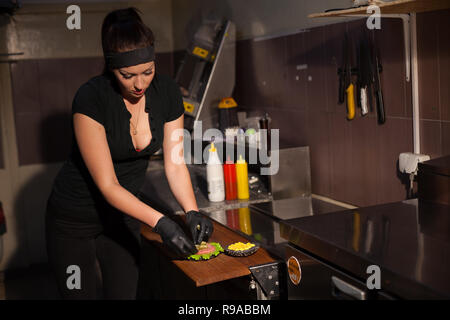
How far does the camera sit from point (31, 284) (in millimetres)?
3736

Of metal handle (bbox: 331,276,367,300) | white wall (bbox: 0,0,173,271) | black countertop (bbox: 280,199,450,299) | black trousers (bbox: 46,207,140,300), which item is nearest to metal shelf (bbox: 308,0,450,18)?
black countertop (bbox: 280,199,450,299)

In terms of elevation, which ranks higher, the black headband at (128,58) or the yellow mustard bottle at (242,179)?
the black headband at (128,58)

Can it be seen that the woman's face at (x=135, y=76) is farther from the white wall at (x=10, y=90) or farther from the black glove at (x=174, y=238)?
the white wall at (x=10, y=90)

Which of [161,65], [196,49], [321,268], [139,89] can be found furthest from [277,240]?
[161,65]

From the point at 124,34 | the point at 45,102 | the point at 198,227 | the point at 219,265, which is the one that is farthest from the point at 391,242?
the point at 45,102

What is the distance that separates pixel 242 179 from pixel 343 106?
54cm

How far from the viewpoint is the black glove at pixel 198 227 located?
1734 mm

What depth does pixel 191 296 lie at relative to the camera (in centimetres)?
208

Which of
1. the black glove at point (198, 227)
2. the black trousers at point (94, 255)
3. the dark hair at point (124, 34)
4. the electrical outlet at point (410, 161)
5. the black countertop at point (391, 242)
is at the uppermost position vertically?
the dark hair at point (124, 34)

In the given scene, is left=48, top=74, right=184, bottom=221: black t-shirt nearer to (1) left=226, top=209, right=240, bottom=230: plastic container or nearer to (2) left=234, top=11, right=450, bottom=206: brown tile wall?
(1) left=226, top=209, right=240, bottom=230: plastic container

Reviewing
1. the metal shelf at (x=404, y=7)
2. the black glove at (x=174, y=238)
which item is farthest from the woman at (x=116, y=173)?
the metal shelf at (x=404, y=7)

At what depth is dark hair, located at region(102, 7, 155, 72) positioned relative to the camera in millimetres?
1634

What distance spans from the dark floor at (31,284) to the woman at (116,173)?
1740mm

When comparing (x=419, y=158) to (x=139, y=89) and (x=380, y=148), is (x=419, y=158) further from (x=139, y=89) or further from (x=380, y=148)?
Result: (x=139, y=89)
